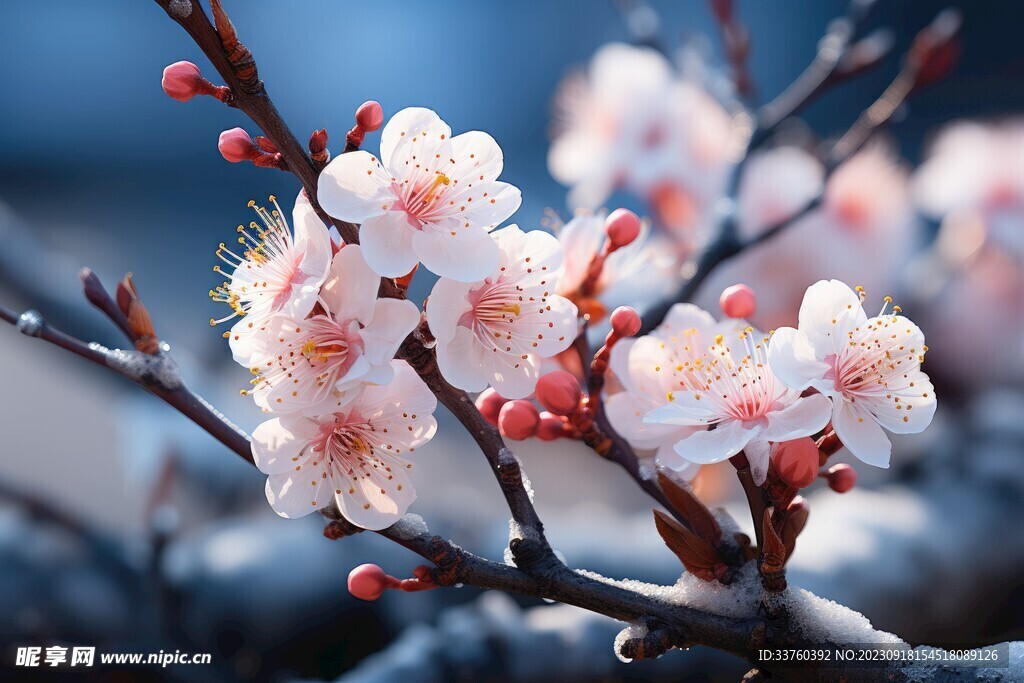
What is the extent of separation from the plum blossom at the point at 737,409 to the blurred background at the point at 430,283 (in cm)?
51

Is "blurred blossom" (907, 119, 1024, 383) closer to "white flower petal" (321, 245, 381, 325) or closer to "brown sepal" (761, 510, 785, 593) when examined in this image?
"brown sepal" (761, 510, 785, 593)

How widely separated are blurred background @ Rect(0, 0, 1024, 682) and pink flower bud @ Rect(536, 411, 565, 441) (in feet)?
1.73

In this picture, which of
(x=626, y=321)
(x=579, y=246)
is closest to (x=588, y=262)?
(x=579, y=246)

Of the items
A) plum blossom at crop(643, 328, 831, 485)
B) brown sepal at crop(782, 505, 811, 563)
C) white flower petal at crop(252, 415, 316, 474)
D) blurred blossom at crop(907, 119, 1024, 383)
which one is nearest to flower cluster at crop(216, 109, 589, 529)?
white flower petal at crop(252, 415, 316, 474)

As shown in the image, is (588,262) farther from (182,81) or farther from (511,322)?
(182,81)

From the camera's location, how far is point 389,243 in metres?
0.50

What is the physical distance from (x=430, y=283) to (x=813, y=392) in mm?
714

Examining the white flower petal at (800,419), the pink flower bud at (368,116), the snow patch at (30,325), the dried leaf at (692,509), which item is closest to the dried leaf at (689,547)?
the dried leaf at (692,509)

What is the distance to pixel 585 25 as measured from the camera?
4.11 ft

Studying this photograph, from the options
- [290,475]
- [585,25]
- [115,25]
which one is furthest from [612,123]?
[290,475]

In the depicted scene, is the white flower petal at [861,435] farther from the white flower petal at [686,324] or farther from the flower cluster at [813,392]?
the white flower petal at [686,324]

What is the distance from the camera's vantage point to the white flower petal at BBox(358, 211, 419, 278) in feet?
1.58

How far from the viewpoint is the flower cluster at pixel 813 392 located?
54 cm

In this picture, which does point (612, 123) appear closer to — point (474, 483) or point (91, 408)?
point (474, 483)
